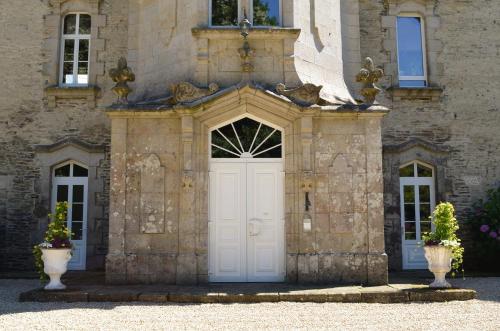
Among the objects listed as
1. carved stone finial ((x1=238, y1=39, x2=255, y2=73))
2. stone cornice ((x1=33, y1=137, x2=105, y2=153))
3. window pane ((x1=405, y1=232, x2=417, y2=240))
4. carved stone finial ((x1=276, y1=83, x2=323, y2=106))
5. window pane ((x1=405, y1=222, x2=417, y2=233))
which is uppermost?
carved stone finial ((x1=238, y1=39, x2=255, y2=73))

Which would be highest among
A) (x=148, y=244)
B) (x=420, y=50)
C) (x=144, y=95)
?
(x=420, y=50)

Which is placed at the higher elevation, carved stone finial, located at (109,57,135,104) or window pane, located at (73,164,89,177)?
carved stone finial, located at (109,57,135,104)

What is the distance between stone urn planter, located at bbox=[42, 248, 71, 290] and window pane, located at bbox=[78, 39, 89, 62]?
5818 mm

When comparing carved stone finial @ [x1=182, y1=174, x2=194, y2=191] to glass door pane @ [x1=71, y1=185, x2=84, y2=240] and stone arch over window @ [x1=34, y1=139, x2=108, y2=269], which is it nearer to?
stone arch over window @ [x1=34, y1=139, x2=108, y2=269]

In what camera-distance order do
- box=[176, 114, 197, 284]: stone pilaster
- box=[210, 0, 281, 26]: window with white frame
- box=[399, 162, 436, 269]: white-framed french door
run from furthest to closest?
1. box=[399, 162, 436, 269]: white-framed french door
2. box=[210, 0, 281, 26]: window with white frame
3. box=[176, 114, 197, 284]: stone pilaster

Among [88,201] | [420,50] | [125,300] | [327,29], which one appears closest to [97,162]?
[88,201]

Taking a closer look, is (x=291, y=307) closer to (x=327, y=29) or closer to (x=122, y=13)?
(x=327, y=29)

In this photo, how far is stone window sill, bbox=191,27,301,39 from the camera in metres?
9.07

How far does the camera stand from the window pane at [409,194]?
11852 millimetres

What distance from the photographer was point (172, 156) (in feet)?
28.8

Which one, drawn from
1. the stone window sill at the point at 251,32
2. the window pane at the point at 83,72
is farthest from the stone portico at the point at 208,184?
the window pane at the point at 83,72


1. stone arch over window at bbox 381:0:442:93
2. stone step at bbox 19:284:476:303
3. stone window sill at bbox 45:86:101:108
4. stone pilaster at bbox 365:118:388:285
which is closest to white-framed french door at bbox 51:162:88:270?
stone window sill at bbox 45:86:101:108

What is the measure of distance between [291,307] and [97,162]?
21.4ft

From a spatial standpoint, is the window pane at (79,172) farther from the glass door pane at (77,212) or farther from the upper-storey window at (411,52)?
the upper-storey window at (411,52)
